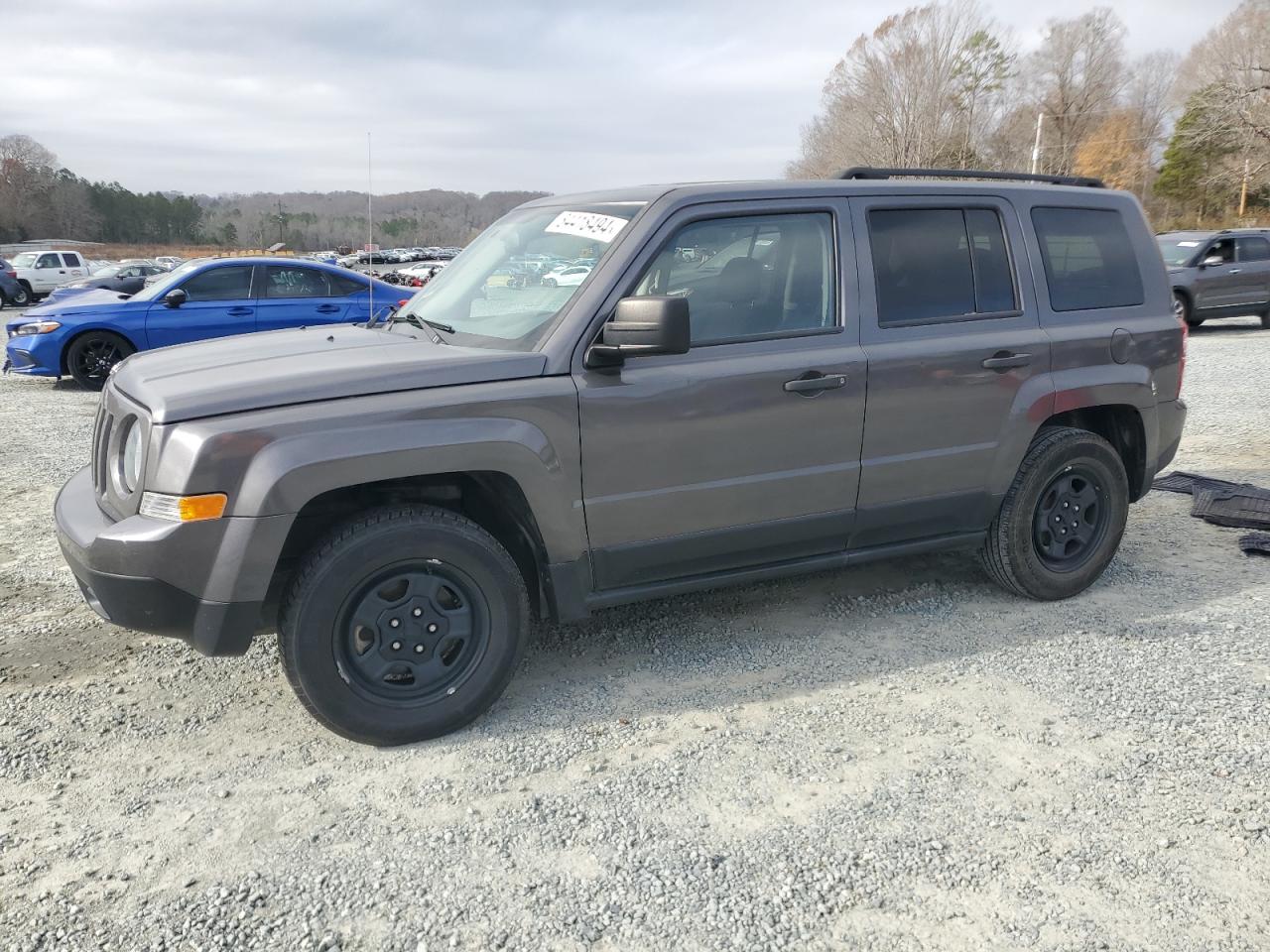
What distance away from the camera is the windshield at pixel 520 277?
3.60 meters

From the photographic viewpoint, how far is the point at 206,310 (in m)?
10.7

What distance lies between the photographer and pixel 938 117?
46.8 metres

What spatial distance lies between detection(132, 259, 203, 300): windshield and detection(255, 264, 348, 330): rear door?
2.90 feet

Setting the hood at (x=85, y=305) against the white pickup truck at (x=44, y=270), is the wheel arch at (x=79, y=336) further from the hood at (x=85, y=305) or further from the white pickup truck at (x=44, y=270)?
the white pickup truck at (x=44, y=270)

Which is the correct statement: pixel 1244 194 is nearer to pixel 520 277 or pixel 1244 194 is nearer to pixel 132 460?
pixel 520 277

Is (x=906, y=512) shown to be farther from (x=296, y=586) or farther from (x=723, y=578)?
(x=296, y=586)

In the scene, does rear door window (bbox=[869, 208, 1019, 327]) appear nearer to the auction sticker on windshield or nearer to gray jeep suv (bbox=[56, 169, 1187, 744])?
gray jeep suv (bbox=[56, 169, 1187, 744])

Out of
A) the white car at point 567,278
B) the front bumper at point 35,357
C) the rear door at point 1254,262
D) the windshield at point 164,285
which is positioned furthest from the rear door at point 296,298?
the rear door at point 1254,262

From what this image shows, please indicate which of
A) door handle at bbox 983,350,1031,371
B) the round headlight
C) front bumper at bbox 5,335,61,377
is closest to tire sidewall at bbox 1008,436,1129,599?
door handle at bbox 983,350,1031,371

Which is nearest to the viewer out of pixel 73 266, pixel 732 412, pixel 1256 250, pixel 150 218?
pixel 732 412

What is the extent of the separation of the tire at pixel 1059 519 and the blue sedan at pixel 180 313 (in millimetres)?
8229

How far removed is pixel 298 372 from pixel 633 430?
3.84 ft

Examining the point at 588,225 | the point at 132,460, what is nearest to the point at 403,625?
the point at 132,460

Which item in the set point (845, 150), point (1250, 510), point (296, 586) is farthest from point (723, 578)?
point (845, 150)
